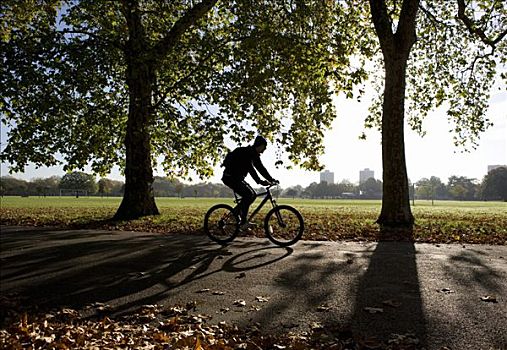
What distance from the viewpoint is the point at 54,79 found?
1480cm

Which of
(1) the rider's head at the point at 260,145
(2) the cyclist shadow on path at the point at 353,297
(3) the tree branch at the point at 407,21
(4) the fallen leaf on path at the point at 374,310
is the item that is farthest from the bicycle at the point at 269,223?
(3) the tree branch at the point at 407,21

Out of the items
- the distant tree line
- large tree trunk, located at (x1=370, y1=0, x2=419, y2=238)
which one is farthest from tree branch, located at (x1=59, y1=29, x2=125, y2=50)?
the distant tree line

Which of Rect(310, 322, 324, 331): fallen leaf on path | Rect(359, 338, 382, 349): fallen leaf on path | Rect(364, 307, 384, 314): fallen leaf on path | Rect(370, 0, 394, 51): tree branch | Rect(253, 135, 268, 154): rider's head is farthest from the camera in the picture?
Rect(370, 0, 394, 51): tree branch

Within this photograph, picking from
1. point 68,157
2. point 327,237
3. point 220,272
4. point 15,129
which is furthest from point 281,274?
point 15,129

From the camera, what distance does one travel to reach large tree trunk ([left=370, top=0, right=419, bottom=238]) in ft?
42.5

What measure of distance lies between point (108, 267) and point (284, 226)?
4007 mm

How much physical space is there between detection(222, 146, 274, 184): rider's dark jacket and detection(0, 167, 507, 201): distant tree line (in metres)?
82.7

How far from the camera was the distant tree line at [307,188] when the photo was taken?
3733 inches

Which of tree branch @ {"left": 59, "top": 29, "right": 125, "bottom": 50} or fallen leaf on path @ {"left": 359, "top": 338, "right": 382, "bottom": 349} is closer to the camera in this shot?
fallen leaf on path @ {"left": 359, "top": 338, "right": 382, "bottom": 349}

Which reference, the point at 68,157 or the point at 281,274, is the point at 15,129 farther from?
the point at 281,274

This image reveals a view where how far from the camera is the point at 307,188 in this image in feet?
461

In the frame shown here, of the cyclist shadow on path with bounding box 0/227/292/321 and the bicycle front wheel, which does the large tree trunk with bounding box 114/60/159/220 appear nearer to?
the cyclist shadow on path with bounding box 0/227/292/321

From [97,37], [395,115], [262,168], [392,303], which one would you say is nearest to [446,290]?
[392,303]

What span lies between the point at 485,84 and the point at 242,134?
38.4 ft
